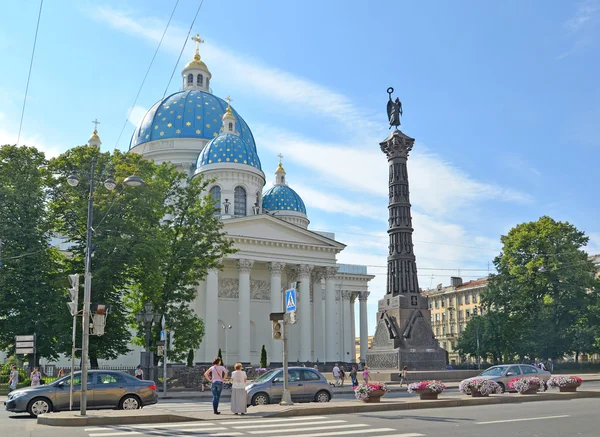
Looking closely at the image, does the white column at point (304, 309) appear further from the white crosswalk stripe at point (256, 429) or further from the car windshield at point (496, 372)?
the white crosswalk stripe at point (256, 429)

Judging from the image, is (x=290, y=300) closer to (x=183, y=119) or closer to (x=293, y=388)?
(x=293, y=388)

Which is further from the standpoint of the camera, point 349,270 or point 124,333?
point 349,270

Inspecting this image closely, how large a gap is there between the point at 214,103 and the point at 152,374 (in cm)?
4801

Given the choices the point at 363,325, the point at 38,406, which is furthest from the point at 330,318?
the point at 38,406

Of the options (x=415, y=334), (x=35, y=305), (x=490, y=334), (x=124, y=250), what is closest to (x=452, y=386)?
(x=415, y=334)

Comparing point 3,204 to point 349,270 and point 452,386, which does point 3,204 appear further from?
point 349,270

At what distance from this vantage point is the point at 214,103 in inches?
2972

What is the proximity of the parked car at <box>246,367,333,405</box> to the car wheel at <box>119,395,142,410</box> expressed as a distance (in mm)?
3491

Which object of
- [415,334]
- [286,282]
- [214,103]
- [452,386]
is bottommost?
[452,386]

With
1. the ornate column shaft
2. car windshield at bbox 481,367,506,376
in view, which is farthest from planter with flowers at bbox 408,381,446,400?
the ornate column shaft

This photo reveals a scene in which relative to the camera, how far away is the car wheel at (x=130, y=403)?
1927 centimetres

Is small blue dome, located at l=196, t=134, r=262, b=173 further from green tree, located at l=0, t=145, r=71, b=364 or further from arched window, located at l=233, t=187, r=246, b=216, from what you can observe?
green tree, located at l=0, t=145, r=71, b=364

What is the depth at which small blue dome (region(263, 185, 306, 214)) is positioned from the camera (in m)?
75.8

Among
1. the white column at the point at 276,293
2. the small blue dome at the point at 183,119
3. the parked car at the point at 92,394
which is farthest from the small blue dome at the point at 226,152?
the parked car at the point at 92,394
